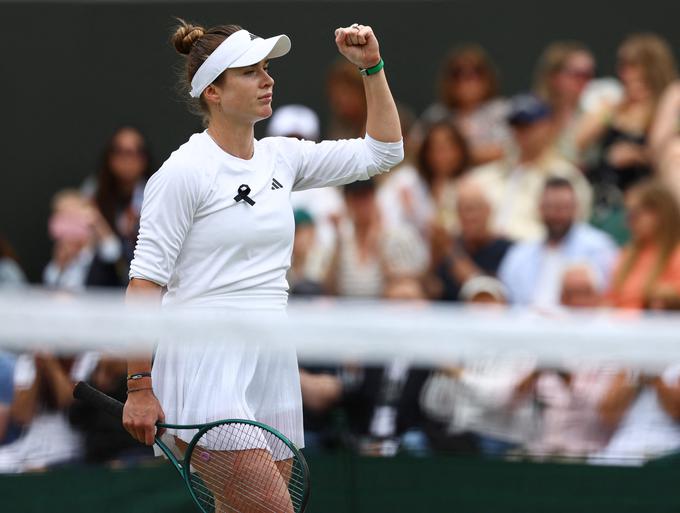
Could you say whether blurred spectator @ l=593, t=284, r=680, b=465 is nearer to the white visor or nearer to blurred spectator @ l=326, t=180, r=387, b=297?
blurred spectator @ l=326, t=180, r=387, b=297

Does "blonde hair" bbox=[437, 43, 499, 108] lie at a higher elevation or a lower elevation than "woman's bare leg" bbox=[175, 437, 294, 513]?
higher

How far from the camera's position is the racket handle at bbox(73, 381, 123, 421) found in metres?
3.98

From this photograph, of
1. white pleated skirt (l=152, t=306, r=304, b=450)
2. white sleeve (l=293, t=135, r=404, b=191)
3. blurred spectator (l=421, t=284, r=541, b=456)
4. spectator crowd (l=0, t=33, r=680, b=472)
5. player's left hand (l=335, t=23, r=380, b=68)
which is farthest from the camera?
blurred spectator (l=421, t=284, r=541, b=456)

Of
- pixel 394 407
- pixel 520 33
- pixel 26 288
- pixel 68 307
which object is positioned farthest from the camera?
pixel 520 33

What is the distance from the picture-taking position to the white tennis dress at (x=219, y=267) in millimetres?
3846

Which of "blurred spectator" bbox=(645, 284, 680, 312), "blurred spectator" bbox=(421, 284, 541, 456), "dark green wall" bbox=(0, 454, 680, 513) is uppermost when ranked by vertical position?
"blurred spectator" bbox=(645, 284, 680, 312)

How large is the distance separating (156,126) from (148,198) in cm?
527

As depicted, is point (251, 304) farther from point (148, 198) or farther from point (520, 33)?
point (520, 33)

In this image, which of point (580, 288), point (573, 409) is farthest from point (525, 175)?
point (573, 409)

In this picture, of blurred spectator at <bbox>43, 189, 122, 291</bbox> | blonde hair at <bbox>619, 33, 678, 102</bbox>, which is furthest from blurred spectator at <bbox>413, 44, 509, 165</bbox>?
blurred spectator at <bbox>43, 189, 122, 291</bbox>

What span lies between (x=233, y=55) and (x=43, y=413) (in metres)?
2.21

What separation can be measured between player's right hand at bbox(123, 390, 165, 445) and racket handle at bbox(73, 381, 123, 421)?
10 cm

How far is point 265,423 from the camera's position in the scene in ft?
13.3

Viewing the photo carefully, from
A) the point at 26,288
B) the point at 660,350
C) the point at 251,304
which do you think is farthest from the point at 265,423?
the point at 26,288
